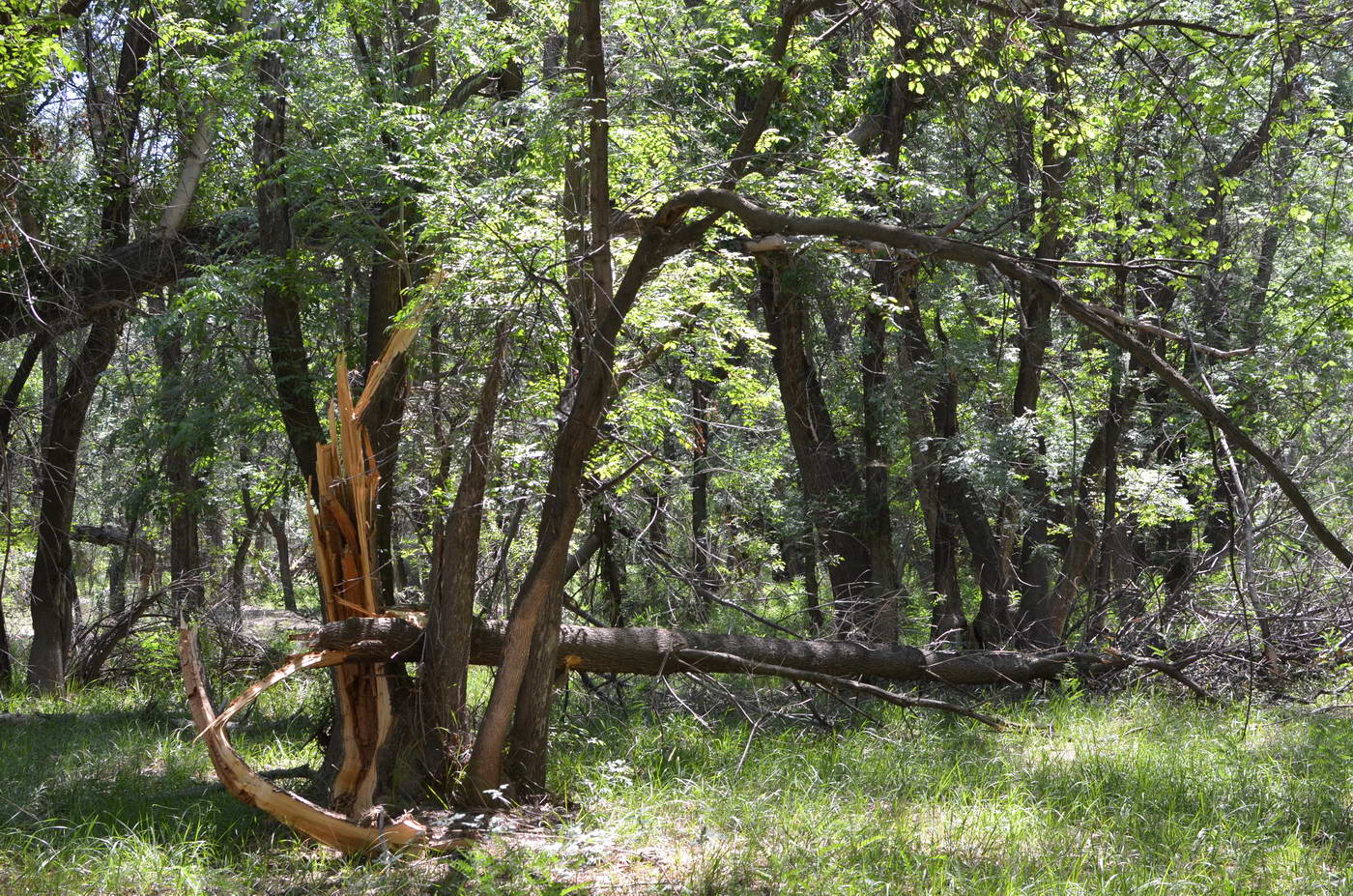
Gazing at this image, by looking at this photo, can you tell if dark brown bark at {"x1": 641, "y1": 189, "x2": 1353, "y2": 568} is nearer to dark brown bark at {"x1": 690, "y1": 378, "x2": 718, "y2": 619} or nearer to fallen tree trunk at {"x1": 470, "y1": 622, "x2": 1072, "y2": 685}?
dark brown bark at {"x1": 690, "y1": 378, "x2": 718, "y2": 619}

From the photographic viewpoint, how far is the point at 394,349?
6312 millimetres

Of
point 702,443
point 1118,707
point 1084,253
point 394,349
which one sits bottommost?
point 1118,707

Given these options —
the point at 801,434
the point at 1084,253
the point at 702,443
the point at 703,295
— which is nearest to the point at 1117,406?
the point at 1084,253

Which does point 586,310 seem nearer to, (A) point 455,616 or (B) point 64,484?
(A) point 455,616

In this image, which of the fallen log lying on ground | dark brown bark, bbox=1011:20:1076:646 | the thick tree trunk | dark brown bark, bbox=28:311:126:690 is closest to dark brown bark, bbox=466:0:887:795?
the thick tree trunk

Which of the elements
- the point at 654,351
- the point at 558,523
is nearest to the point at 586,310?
the point at 654,351

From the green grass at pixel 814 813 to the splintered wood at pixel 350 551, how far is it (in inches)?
28.0

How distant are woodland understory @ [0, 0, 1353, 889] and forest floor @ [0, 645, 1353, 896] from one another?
21 centimetres

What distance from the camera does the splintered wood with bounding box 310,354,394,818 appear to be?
19.7ft

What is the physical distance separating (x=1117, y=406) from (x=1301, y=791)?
14.9 ft

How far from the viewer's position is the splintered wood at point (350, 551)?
6000 millimetres

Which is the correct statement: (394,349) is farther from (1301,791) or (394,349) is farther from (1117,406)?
(1117,406)

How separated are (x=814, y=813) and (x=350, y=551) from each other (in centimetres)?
286

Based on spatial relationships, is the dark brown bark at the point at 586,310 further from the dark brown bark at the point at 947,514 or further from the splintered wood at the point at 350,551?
the dark brown bark at the point at 947,514
